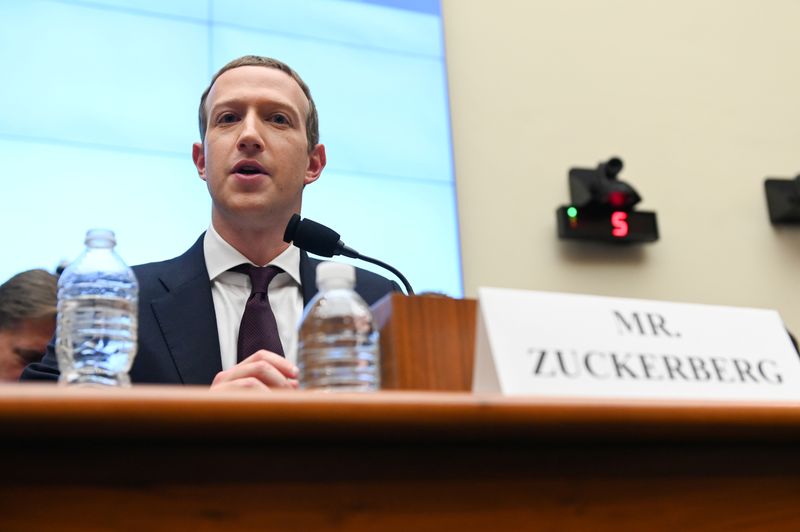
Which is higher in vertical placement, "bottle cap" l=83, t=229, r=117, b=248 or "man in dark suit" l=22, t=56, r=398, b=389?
"man in dark suit" l=22, t=56, r=398, b=389

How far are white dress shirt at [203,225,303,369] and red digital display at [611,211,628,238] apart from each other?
4.78ft

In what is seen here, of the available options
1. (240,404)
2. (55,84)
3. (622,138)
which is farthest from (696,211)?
(240,404)

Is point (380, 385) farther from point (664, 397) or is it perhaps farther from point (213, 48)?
point (213, 48)

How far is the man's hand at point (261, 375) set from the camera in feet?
3.14

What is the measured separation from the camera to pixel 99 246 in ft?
3.55

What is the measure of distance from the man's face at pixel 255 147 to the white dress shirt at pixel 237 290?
0.26ft

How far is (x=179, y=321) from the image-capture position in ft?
5.17

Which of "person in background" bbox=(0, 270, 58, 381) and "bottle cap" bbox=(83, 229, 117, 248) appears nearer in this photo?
"bottle cap" bbox=(83, 229, 117, 248)

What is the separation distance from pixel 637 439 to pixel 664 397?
0.04m

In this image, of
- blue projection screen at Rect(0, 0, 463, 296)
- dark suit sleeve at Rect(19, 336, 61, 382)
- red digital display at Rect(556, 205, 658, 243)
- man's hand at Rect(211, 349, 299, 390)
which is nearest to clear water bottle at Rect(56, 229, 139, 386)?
man's hand at Rect(211, 349, 299, 390)

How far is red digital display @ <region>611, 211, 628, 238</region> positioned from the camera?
3016 millimetres

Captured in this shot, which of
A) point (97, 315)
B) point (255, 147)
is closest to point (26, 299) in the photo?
point (255, 147)

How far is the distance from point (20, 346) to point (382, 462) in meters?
1.56

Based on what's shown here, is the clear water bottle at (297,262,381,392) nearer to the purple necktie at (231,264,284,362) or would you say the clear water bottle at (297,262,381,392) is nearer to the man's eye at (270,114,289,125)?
the purple necktie at (231,264,284,362)
